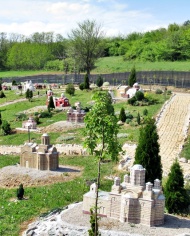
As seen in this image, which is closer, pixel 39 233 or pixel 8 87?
pixel 39 233

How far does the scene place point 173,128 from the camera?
35750 millimetres

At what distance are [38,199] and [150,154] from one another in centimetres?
624

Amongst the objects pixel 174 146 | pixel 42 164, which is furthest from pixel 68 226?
pixel 174 146


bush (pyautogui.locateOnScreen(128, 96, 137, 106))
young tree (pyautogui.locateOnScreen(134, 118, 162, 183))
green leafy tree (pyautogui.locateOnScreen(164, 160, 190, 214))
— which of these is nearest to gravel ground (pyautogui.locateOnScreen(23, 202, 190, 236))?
green leafy tree (pyautogui.locateOnScreen(164, 160, 190, 214))

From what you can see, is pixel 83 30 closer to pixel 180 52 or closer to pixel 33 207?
pixel 180 52

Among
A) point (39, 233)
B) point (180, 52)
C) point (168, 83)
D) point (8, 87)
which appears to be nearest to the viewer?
point (39, 233)

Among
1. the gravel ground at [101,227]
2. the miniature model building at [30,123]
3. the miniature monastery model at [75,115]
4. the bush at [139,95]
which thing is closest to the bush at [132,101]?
the bush at [139,95]

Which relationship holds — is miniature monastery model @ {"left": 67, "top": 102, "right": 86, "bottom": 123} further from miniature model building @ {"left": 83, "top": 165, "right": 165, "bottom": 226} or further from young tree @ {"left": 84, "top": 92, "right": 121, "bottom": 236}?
young tree @ {"left": 84, "top": 92, "right": 121, "bottom": 236}

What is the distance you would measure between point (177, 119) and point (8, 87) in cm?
3528

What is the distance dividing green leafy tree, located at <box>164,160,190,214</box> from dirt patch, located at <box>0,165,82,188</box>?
7.92m

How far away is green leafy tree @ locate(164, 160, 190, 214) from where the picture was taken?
751 inches

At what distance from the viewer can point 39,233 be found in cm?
1738

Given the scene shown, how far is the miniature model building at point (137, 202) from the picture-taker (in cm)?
1738

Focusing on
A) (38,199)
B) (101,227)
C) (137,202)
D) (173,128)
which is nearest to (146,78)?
(173,128)
